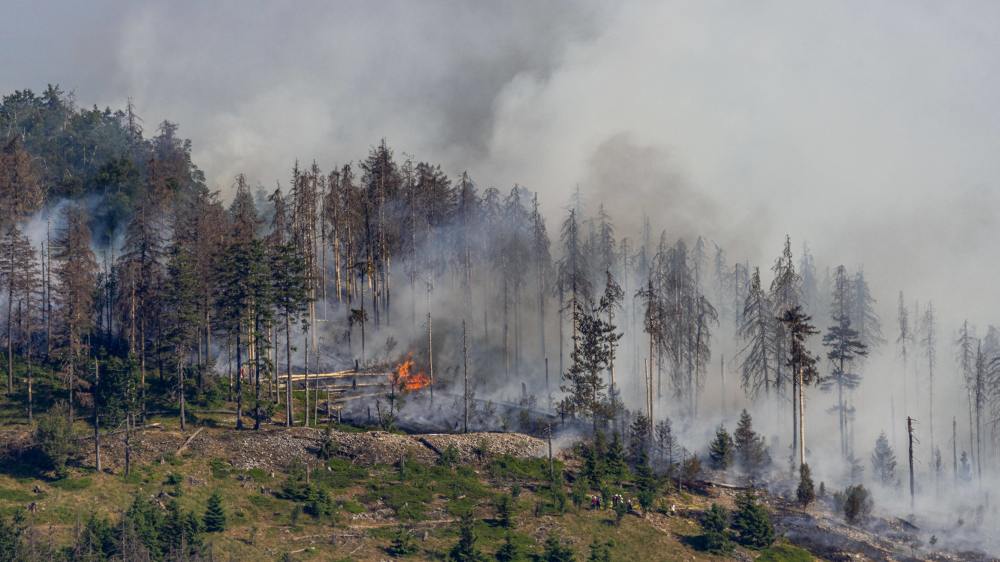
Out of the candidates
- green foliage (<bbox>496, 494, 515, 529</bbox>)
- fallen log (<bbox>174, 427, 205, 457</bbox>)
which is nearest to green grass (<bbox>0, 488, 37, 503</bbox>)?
fallen log (<bbox>174, 427, 205, 457</bbox>)

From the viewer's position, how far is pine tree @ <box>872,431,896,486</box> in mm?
87562

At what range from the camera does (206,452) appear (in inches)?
2667

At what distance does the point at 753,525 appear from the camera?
217ft

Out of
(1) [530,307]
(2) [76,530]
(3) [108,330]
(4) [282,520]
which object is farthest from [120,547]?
(1) [530,307]

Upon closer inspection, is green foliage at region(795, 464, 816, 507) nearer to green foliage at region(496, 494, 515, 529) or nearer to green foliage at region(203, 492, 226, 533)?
green foliage at region(496, 494, 515, 529)

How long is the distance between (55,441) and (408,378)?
30936 mm

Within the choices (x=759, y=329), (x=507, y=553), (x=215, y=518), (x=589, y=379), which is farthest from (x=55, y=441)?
(x=759, y=329)

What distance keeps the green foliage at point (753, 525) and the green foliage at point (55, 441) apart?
41334 mm

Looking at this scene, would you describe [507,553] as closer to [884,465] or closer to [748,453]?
[748,453]

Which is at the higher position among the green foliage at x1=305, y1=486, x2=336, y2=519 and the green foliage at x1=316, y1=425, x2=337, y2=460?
the green foliage at x1=316, y1=425, x2=337, y2=460

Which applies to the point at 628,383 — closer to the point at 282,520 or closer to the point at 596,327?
the point at 596,327

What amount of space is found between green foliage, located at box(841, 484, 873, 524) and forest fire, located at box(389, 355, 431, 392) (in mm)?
33817

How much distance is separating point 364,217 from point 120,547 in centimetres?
5109

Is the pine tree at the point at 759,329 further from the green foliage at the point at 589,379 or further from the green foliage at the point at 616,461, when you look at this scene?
the green foliage at the point at 616,461
